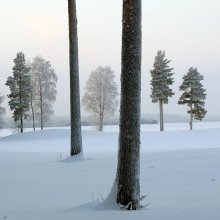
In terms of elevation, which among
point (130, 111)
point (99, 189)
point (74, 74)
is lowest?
point (99, 189)

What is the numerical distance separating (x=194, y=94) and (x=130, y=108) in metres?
47.9

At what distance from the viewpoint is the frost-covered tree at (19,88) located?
4684 centimetres

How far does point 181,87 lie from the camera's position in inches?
2096

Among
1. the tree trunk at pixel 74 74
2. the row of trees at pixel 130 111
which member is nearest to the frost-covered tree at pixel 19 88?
the tree trunk at pixel 74 74

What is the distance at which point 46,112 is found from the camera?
5512 centimetres

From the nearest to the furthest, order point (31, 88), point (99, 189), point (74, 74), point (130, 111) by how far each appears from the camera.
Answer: point (130, 111) → point (99, 189) → point (74, 74) → point (31, 88)

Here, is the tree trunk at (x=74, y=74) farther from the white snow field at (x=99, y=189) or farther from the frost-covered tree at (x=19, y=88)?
the frost-covered tree at (x=19, y=88)

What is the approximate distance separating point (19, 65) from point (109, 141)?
2098 cm

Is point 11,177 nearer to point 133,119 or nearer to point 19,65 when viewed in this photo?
point 133,119

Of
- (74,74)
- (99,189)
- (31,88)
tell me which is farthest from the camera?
(31,88)

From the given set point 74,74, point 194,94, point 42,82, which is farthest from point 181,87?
point 74,74

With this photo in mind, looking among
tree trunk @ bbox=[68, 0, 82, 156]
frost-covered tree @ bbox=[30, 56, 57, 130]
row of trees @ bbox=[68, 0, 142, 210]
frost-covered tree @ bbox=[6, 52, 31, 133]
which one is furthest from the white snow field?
frost-covered tree @ bbox=[30, 56, 57, 130]

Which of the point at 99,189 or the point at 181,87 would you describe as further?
the point at 181,87

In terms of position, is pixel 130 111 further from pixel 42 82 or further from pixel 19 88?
pixel 42 82
